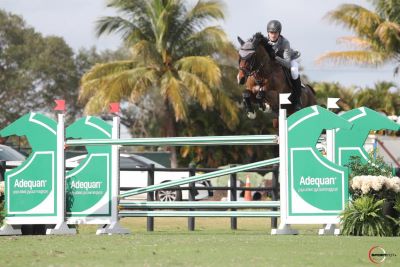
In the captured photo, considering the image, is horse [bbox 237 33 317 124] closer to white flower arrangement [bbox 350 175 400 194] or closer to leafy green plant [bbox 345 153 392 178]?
leafy green plant [bbox 345 153 392 178]

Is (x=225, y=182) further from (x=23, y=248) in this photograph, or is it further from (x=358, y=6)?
(x=23, y=248)

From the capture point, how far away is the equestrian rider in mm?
13984

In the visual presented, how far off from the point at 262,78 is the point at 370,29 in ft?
71.3

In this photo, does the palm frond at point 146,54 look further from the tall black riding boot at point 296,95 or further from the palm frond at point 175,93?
the tall black riding boot at point 296,95

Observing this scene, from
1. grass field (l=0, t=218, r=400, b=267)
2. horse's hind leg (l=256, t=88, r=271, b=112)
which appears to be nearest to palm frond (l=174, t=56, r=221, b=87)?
horse's hind leg (l=256, t=88, r=271, b=112)

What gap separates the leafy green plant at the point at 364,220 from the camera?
36.5 feet

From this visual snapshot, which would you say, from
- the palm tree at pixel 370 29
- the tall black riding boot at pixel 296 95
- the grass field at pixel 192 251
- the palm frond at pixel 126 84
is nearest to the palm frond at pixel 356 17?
the palm tree at pixel 370 29

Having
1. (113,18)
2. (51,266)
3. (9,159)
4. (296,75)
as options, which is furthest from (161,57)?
(51,266)

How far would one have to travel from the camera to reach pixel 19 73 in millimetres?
57406

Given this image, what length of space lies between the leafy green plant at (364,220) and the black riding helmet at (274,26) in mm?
3501

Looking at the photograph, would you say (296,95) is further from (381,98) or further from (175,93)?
(381,98)

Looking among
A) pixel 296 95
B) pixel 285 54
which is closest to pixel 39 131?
pixel 285 54

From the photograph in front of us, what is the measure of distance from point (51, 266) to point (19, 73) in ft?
165

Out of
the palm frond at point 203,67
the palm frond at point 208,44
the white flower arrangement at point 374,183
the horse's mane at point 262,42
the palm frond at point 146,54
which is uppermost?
the palm frond at point 208,44
